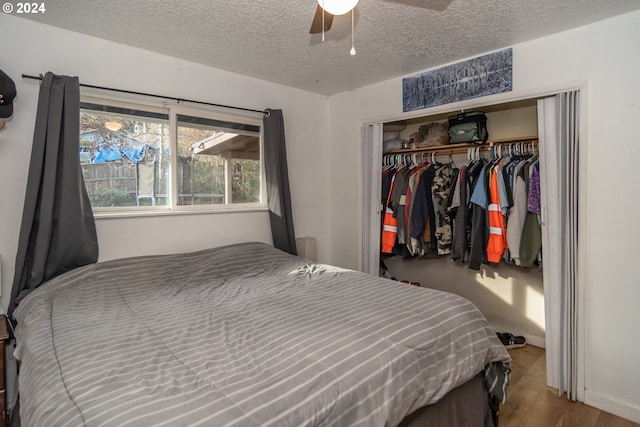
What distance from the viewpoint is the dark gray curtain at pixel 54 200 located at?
207cm

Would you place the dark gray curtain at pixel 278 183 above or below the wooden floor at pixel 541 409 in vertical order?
above

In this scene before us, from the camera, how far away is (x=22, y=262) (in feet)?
6.72

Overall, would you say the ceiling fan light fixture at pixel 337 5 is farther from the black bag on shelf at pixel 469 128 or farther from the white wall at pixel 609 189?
the black bag on shelf at pixel 469 128

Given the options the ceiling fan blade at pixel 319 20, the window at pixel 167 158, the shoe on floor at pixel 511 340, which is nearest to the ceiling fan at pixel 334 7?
the ceiling fan blade at pixel 319 20

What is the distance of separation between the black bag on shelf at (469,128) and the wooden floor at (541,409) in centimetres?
192

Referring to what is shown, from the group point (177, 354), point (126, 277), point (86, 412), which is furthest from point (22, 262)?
point (86, 412)

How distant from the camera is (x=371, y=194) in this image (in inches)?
138

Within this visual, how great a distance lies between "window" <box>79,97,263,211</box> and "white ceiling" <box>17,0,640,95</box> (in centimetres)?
50

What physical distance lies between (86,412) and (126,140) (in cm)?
215

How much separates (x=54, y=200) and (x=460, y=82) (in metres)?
3.06

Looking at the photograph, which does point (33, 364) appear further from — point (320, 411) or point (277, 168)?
point (277, 168)

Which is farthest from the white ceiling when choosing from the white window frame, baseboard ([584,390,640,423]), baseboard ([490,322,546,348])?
baseboard ([490,322,546,348])

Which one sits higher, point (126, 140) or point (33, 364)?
point (126, 140)

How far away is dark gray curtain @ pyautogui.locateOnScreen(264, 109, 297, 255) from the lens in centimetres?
322
